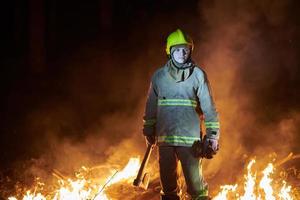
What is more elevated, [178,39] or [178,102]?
[178,39]

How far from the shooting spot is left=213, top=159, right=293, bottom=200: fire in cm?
615

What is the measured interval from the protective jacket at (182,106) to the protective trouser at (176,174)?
11 centimetres

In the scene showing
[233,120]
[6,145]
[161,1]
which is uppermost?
[161,1]

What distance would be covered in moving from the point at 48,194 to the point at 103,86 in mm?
7019

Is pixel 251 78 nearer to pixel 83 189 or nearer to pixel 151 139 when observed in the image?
pixel 83 189

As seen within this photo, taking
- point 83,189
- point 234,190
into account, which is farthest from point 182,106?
point 83,189

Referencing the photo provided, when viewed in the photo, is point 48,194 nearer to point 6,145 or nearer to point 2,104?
point 6,145

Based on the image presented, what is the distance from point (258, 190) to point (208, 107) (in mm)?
1826

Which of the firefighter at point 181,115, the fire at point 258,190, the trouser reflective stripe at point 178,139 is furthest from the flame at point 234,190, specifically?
the trouser reflective stripe at point 178,139

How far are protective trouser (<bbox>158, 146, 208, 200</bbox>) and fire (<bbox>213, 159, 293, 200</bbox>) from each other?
98 cm

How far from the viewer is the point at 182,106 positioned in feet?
17.3

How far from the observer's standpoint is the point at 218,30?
1053 cm

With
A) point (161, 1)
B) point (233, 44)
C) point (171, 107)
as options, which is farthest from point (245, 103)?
point (161, 1)

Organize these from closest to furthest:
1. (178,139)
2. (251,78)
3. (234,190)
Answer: (178,139)
(234,190)
(251,78)
